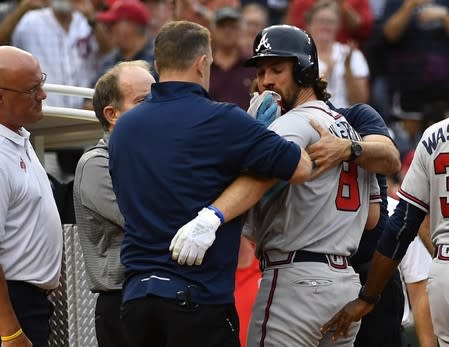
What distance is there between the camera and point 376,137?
5227 millimetres

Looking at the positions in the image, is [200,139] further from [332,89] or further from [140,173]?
[332,89]

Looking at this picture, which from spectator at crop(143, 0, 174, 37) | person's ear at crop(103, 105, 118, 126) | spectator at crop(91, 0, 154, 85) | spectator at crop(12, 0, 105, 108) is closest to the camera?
person's ear at crop(103, 105, 118, 126)

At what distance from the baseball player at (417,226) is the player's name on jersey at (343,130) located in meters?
0.31

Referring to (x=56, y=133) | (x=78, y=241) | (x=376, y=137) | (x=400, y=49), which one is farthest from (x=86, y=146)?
(x=400, y=49)

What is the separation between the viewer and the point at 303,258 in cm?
488

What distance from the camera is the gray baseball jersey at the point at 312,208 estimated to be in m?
4.88

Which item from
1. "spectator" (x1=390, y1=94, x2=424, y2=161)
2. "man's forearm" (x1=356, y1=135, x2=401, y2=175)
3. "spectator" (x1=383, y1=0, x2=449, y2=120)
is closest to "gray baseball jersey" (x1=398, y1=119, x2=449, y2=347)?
"man's forearm" (x1=356, y1=135, x2=401, y2=175)

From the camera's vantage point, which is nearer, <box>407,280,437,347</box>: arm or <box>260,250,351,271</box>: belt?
<box>260,250,351,271</box>: belt

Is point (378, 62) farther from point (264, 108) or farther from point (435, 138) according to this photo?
point (264, 108)

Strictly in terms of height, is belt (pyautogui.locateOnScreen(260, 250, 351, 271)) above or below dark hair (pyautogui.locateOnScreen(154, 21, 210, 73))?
below

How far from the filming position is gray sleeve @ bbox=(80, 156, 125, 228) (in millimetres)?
5199

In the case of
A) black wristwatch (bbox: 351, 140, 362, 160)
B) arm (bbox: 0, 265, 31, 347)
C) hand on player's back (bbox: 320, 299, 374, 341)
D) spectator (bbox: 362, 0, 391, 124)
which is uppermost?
black wristwatch (bbox: 351, 140, 362, 160)

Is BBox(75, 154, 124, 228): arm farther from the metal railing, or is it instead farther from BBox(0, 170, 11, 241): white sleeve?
the metal railing

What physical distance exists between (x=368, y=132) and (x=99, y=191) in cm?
135
